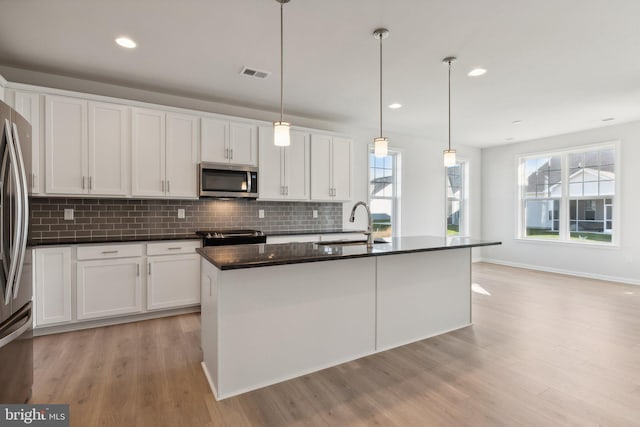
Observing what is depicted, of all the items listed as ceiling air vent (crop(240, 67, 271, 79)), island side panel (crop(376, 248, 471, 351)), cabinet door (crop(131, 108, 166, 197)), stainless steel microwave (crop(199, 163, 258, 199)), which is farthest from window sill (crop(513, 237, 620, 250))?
cabinet door (crop(131, 108, 166, 197))

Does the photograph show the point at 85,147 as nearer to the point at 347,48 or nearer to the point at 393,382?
the point at 347,48

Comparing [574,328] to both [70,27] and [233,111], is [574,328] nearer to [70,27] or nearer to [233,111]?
[233,111]

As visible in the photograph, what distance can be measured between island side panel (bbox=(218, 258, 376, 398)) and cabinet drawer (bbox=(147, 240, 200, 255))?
73.2 inches

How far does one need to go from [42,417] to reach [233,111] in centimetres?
372

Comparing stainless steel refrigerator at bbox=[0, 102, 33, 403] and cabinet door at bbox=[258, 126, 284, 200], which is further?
cabinet door at bbox=[258, 126, 284, 200]

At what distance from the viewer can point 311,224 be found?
512 centimetres

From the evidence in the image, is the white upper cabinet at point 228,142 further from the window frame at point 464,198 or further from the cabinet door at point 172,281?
the window frame at point 464,198

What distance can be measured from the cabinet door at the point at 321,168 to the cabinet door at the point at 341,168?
3.7 inches

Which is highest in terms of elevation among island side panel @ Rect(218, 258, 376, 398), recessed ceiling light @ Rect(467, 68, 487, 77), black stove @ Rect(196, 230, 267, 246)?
recessed ceiling light @ Rect(467, 68, 487, 77)

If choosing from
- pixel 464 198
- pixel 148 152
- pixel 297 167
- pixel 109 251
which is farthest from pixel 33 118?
pixel 464 198

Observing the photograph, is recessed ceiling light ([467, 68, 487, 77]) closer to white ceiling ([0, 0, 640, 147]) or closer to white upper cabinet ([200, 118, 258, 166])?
white ceiling ([0, 0, 640, 147])

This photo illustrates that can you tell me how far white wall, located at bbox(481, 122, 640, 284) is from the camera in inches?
208

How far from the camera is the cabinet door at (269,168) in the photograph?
4.30m

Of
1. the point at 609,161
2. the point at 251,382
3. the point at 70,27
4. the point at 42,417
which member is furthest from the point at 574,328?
the point at 70,27
